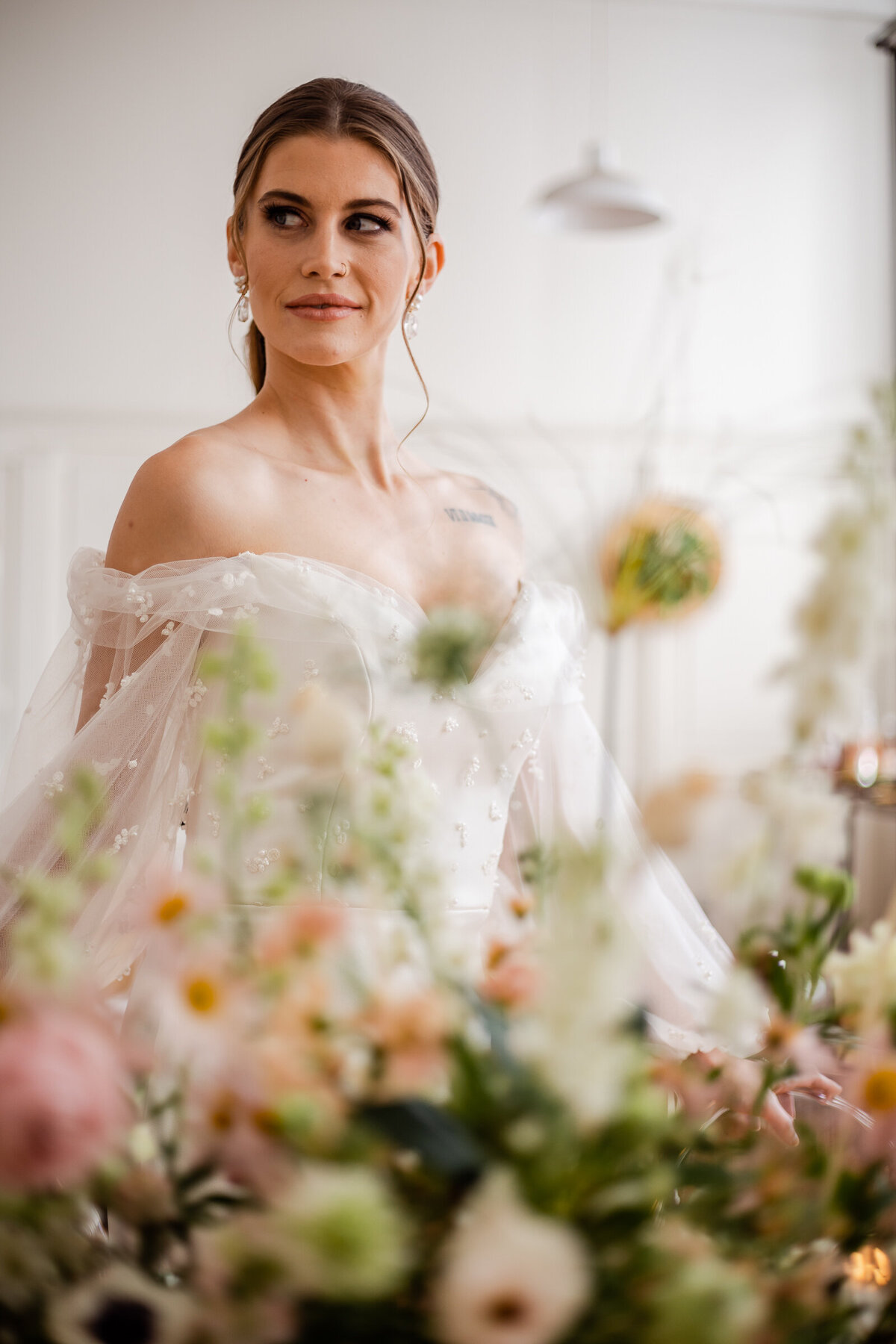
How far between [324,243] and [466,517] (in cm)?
40

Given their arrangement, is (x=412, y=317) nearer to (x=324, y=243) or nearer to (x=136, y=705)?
(x=324, y=243)

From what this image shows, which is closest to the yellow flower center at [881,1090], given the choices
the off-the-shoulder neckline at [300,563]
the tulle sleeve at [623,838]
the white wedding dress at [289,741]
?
the tulle sleeve at [623,838]

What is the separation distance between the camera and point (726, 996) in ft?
1.15

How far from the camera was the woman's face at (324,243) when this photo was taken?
1140 mm

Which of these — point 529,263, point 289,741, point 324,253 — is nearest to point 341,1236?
point 289,741

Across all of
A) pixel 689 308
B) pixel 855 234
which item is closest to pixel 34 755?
pixel 689 308

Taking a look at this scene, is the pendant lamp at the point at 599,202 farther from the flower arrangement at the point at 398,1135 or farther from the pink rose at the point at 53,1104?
the pink rose at the point at 53,1104

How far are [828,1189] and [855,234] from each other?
13.5ft

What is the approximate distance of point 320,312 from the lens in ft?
3.80

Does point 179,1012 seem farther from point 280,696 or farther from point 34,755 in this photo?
point 34,755

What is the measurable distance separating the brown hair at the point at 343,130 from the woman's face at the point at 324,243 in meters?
0.01

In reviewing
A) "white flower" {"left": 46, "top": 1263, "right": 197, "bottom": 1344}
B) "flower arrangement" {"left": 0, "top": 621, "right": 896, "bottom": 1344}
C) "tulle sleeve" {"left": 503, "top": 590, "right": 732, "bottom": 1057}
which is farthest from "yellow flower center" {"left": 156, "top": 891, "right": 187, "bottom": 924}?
"tulle sleeve" {"left": 503, "top": 590, "right": 732, "bottom": 1057}

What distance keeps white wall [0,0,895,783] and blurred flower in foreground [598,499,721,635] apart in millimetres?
2678

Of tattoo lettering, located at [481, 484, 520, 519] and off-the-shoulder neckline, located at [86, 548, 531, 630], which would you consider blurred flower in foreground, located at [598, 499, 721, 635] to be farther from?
tattoo lettering, located at [481, 484, 520, 519]
